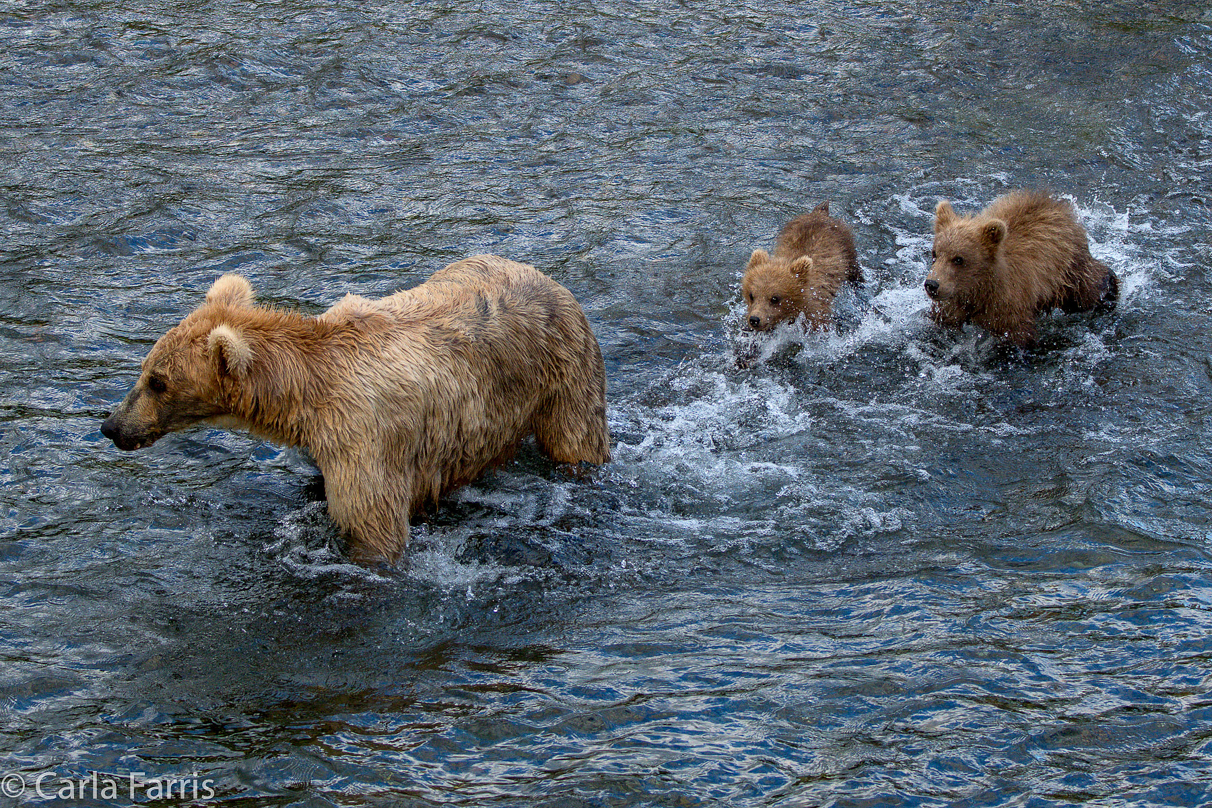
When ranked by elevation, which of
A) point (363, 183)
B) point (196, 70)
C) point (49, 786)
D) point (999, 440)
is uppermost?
point (196, 70)

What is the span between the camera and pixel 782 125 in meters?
11.6

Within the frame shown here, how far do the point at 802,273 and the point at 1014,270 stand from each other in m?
1.60

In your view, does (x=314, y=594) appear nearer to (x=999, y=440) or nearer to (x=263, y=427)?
(x=263, y=427)

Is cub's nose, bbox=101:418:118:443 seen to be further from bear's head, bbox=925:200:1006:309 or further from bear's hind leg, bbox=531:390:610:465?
bear's head, bbox=925:200:1006:309

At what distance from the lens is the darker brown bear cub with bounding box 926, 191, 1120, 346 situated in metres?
8.21

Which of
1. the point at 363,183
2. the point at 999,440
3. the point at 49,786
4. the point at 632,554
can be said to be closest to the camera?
the point at 49,786

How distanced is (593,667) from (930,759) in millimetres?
1518

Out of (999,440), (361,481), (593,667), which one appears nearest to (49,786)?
(361,481)

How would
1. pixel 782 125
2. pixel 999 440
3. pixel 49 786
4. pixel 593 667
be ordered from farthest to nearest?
pixel 782 125, pixel 999 440, pixel 593 667, pixel 49 786

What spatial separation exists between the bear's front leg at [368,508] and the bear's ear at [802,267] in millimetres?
3976

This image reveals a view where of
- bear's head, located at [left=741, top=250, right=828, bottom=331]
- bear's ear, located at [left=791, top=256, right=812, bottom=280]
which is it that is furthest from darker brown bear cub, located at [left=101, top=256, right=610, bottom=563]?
bear's ear, located at [left=791, top=256, right=812, bottom=280]

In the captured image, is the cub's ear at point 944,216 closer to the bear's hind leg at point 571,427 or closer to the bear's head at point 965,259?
the bear's head at point 965,259

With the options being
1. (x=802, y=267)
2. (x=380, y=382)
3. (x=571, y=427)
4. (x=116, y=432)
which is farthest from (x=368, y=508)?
(x=802, y=267)

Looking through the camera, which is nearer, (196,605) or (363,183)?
(196,605)
